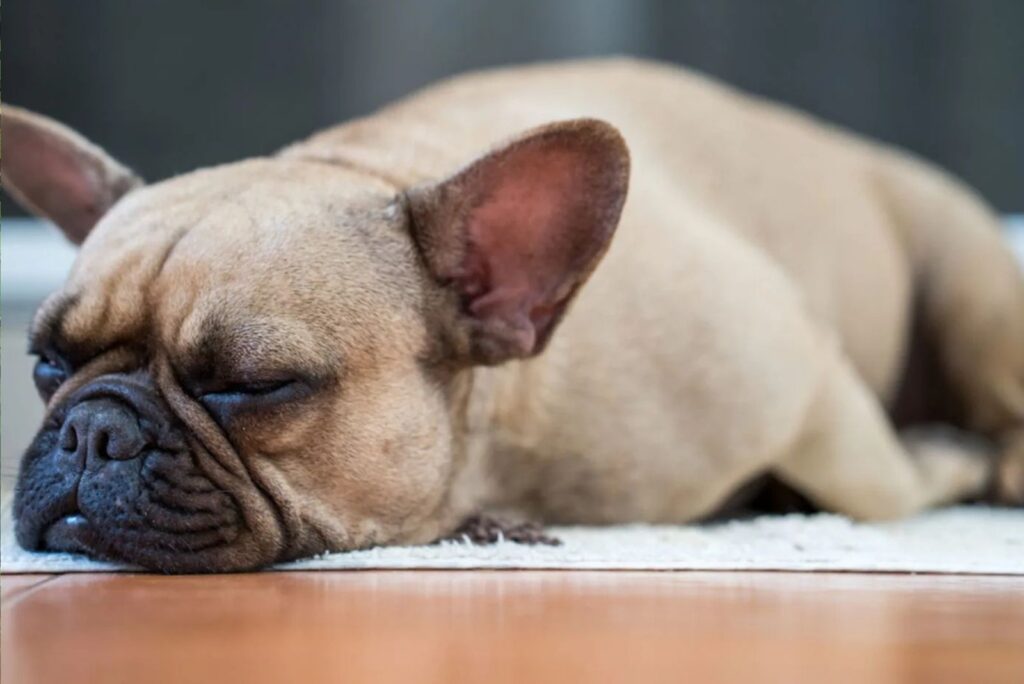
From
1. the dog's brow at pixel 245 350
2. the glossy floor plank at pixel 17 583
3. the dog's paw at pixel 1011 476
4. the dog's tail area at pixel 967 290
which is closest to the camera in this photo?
the glossy floor plank at pixel 17 583

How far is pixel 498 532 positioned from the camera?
1.28 m

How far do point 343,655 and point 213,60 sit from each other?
2.05 meters

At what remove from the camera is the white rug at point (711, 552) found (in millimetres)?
1121

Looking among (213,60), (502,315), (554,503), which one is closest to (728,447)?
(554,503)

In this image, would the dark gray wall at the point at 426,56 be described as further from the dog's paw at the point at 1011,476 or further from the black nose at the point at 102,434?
the black nose at the point at 102,434

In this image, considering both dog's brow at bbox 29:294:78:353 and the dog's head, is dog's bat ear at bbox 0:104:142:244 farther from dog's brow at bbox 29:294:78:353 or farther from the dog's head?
dog's brow at bbox 29:294:78:353

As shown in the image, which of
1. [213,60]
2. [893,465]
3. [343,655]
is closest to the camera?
[343,655]

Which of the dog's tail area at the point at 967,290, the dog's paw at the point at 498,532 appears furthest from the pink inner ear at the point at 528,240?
the dog's tail area at the point at 967,290

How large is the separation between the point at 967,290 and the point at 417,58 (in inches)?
48.4

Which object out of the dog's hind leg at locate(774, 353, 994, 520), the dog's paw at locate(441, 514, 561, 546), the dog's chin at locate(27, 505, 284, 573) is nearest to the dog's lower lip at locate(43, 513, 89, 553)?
the dog's chin at locate(27, 505, 284, 573)

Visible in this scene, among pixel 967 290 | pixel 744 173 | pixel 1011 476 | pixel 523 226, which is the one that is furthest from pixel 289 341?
pixel 967 290

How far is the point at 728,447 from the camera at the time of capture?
1.47 metres

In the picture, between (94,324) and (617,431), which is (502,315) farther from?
(94,324)

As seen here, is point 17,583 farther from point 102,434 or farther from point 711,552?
point 711,552
